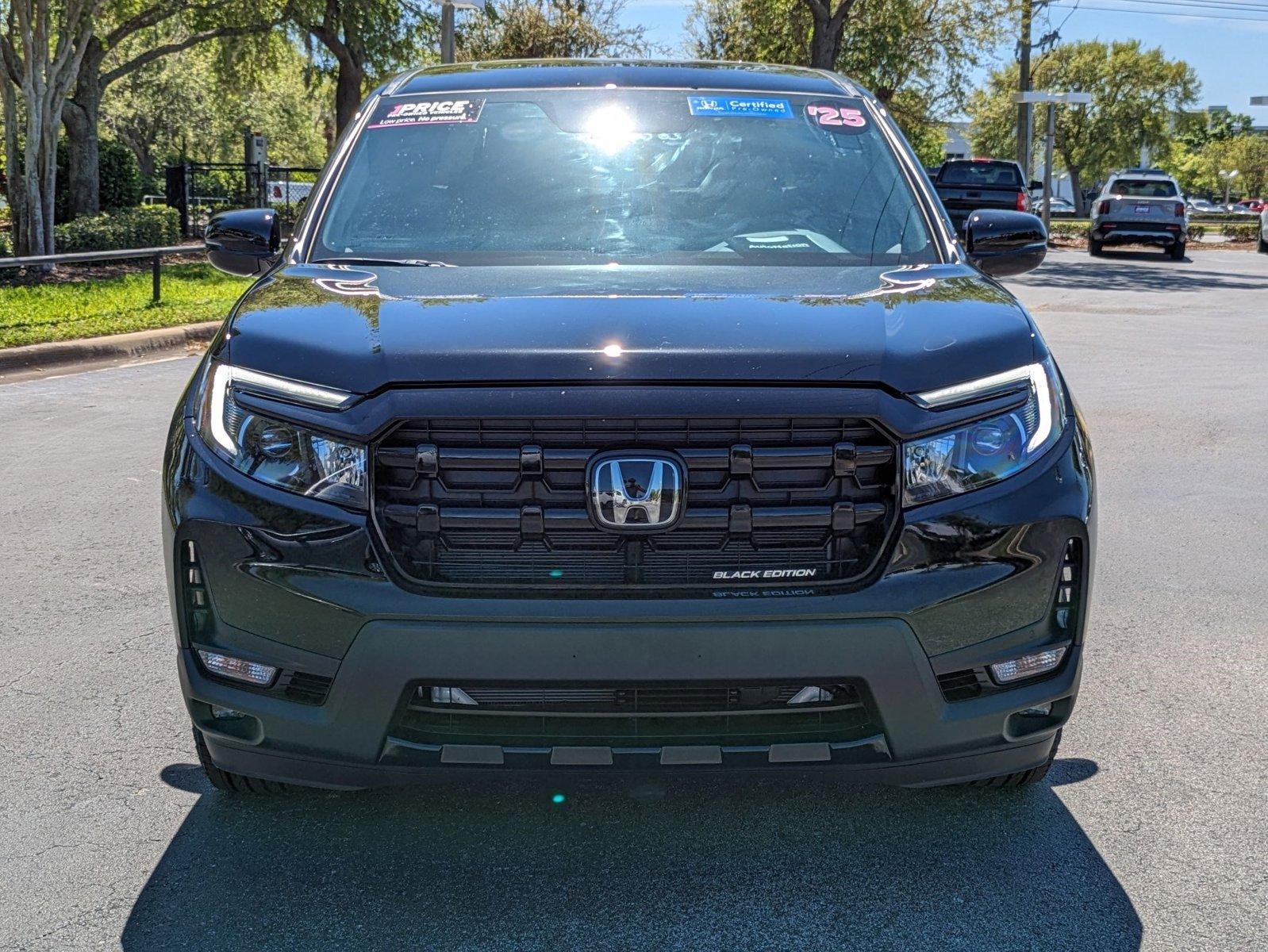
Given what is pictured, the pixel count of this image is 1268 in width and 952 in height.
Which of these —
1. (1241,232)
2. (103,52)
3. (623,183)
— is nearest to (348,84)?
(103,52)

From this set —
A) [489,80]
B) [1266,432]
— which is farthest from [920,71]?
[489,80]

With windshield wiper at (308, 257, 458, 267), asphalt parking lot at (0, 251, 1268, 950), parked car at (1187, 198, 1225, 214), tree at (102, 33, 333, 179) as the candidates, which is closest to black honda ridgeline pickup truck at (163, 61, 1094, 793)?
asphalt parking lot at (0, 251, 1268, 950)

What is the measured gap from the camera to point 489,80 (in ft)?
15.2

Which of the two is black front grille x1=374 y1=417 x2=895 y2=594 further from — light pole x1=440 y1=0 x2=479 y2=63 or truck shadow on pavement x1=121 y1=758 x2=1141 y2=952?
light pole x1=440 y1=0 x2=479 y2=63

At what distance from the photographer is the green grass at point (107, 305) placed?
1245cm

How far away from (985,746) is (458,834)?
1231 mm

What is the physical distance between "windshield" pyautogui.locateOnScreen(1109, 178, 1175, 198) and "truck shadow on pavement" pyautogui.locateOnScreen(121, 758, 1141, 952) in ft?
97.4

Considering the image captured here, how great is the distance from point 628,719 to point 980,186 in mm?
24829

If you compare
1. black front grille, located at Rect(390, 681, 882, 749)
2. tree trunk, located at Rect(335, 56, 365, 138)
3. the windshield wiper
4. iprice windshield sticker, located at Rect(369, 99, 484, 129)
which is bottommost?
black front grille, located at Rect(390, 681, 882, 749)

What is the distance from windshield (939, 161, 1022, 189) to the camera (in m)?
26.9

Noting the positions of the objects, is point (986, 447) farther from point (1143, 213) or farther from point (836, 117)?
point (1143, 213)

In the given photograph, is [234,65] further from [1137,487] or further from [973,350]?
[973,350]

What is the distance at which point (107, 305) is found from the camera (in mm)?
14711

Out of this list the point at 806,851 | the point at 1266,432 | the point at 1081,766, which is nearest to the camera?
the point at 806,851
